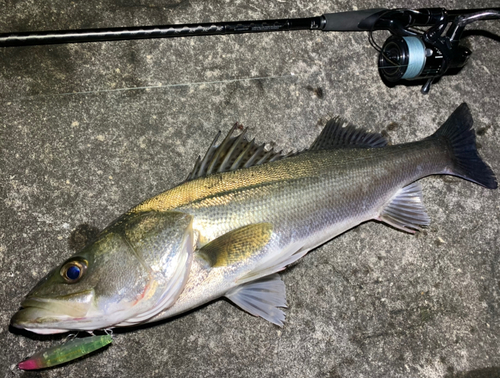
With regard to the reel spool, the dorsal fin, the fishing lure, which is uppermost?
the reel spool

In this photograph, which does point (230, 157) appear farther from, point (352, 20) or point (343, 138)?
point (352, 20)

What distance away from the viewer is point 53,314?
166cm

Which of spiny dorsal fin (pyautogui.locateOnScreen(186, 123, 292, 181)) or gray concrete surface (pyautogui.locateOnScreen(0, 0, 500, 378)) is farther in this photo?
gray concrete surface (pyautogui.locateOnScreen(0, 0, 500, 378))

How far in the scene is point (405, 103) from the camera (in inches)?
111

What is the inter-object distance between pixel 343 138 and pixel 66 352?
2.03 meters

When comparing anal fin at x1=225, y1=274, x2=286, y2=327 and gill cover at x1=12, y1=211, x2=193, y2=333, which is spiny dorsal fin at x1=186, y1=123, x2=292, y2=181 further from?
anal fin at x1=225, y1=274, x2=286, y2=327

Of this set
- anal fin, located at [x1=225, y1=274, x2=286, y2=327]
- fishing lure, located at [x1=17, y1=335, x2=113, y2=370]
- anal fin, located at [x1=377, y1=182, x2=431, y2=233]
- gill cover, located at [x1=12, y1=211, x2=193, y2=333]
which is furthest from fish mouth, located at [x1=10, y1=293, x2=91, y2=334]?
anal fin, located at [x1=377, y1=182, x2=431, y2=233]

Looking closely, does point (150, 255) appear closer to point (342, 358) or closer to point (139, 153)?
point (139, 153)

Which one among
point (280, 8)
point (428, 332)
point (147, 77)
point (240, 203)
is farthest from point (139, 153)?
point (428, 332)

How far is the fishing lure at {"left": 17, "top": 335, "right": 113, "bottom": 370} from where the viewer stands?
1981mm

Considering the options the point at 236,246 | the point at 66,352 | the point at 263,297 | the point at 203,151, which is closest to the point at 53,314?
the point at 66,352

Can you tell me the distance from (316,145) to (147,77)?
119 centimetres

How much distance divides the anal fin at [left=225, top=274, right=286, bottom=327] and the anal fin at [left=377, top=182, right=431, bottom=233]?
84 centimetres

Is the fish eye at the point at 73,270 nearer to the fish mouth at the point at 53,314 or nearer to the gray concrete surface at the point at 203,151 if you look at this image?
the fish mouth at the point at 53,314
